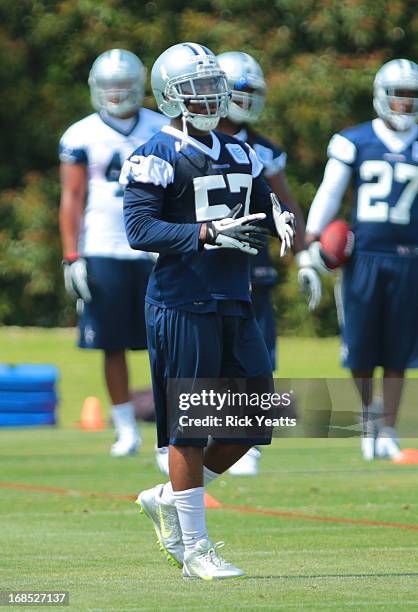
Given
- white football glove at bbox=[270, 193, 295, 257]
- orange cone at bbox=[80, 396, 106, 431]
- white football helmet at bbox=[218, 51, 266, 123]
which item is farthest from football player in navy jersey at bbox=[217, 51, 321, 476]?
orange cone at bbox=[80, 396, 106, 431]

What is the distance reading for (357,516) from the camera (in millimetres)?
7230

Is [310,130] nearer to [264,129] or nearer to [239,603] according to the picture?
[264,129]

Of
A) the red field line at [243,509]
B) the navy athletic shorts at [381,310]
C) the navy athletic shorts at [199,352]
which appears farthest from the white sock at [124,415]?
the navy athletic shorts at [199,352]

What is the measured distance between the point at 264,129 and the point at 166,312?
762 inches

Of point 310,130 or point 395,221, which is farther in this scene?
point 310,130

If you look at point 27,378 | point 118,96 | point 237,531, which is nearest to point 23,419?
point 27,378

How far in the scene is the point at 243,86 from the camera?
8.89 m

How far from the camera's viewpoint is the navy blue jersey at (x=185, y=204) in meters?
5.64

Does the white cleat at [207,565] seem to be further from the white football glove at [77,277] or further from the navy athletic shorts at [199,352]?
the white football glove at [77,277]

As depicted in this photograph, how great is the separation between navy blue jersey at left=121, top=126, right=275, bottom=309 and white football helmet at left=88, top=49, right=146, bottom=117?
406 cm

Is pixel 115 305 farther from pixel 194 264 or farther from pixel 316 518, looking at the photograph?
pixel 194 264

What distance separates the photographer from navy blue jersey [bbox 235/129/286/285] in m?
8.98

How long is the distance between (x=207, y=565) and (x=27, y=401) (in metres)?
7.97

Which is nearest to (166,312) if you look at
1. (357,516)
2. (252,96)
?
(357,516)
